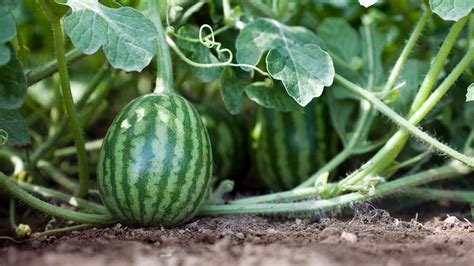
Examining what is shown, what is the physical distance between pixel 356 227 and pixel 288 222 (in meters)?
0.36

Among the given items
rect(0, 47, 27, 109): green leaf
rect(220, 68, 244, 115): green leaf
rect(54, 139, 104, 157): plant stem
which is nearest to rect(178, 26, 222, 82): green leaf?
rect(220, 68, 244, 115): green leaf

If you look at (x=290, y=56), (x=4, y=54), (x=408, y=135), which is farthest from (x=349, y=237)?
(x=4, y=54)

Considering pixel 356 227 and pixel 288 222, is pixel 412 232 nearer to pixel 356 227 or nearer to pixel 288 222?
pixel 356 227

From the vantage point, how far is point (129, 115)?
2027 millimetres

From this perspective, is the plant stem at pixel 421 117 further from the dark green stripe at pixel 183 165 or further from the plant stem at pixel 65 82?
the plant stem at pixel 65 82

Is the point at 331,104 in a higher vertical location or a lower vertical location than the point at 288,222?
higher

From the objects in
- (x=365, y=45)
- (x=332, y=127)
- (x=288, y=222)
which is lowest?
(x=288, y=222)

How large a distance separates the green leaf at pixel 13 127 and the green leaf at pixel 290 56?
0.67 m

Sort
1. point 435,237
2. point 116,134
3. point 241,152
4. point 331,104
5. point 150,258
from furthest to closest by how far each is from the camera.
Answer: point 241,152 < point 331,104 < point 116,134 < point 435,237 < point 150,258

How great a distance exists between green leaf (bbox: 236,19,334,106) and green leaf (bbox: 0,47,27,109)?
0.66 metres

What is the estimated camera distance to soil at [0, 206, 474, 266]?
1.54 meters

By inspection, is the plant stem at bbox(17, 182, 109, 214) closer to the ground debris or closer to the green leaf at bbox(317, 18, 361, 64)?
the ground debris

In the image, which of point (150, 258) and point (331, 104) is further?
point (331, 104)

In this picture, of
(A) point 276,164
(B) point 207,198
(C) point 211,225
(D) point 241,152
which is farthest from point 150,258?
(D) point 241,152
